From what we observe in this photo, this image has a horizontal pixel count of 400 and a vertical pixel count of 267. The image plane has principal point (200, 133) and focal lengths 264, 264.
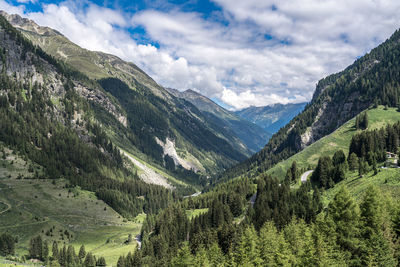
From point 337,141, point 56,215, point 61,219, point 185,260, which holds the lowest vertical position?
point 185,260

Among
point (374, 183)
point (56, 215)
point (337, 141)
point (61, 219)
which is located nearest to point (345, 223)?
point (374, 183)

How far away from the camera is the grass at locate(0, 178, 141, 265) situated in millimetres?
130750

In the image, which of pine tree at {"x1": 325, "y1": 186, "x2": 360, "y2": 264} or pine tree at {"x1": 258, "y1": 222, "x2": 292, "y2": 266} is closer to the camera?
pine tree at {"x1": 258, "y1": 222, "x2": 292, "y2": 266}

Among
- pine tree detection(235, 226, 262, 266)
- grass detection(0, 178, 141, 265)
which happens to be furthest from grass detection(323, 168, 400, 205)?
grass detection(0, 178, 141, 265)

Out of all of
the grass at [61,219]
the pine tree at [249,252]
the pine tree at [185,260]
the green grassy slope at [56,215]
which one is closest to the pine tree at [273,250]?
the pine tree at [249,252]

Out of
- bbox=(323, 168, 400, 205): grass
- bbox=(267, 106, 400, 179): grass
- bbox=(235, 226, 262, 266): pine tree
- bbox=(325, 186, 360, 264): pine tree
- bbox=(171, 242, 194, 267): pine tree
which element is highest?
bbox=(267, 106, 400, 179): grass

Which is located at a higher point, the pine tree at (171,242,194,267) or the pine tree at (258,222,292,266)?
the pine tree at (258,222,292,266)

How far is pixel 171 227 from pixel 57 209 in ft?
279

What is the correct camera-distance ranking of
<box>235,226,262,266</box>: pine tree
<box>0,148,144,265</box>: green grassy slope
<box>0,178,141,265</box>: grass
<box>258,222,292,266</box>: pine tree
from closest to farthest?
<box>258,222,292,266</box>: pine tree, <box>235,226,262,266</box>: pine tree, <box>0,178,141,265</box>: grass, <box>0,148,144,265</box>: green grassy slope

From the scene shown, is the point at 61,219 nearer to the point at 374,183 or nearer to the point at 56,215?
the point at 56,215

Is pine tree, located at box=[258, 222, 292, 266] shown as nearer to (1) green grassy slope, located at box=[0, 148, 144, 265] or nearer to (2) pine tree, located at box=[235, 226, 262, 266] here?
(2) pine tree, located at box=[235, 226, 262, 266]

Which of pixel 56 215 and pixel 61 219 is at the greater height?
pixel 56 215

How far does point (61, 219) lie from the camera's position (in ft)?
495

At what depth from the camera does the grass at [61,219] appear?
429 ft
